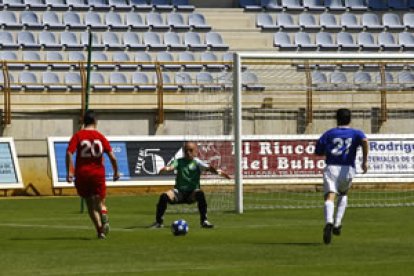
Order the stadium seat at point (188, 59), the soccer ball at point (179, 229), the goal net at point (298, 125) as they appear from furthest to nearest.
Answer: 1. the stadium seat at point (188, 59)
2. the goal net at point (298, 125)
3. the soccer ball at point (179, 229)

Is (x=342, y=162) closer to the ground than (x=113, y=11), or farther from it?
closer to the ground

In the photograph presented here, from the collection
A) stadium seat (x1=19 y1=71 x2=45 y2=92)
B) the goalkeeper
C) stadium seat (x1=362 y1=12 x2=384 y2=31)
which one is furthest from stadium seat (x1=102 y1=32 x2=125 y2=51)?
the goalkeeper

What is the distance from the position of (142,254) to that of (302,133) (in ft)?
70.9

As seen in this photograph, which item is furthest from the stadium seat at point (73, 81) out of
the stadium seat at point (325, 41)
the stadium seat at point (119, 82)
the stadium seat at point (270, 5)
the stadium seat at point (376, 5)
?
the stadium seat at point (376, 5)

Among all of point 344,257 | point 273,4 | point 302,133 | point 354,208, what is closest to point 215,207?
point 354,208

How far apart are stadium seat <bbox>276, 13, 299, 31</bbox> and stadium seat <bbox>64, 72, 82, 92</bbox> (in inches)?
363

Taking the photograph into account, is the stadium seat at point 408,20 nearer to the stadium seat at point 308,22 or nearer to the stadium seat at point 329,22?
the stadium seat at point 329,22

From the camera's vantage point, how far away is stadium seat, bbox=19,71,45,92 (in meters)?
37.4

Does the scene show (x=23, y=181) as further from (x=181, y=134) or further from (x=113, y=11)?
(x=113, y=11)

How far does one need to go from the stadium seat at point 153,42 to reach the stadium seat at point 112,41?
3.14 ft

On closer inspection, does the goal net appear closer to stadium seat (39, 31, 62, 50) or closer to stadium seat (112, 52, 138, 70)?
stadium seat (112, 52, 138, 70)

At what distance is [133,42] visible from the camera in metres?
42.1

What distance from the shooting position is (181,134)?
37.3 metres

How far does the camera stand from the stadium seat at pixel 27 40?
40219 mm
